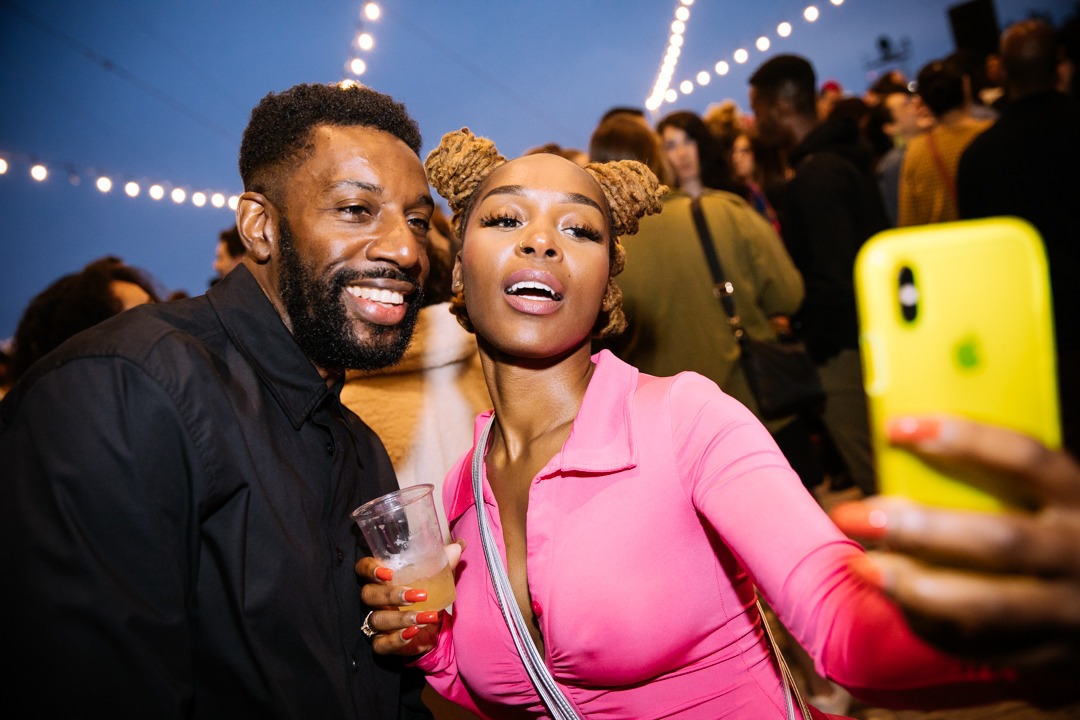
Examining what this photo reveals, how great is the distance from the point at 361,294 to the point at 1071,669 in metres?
1.69

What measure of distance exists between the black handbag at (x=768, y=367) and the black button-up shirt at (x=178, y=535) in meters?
2.01

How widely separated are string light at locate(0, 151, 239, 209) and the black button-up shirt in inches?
296

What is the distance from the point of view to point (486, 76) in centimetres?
1417

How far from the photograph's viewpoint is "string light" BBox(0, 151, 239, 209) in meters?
7.17

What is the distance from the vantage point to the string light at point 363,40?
6746 millimetres

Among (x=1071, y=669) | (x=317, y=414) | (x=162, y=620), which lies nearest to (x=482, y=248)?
(x=317, y=414)

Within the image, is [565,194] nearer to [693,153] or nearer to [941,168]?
[693,153]

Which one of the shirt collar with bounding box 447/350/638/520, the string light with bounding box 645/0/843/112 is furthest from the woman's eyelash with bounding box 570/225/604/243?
the string light with bounding box 645/0/843/112

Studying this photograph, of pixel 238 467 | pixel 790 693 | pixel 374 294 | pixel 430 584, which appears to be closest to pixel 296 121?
pixel 374 294

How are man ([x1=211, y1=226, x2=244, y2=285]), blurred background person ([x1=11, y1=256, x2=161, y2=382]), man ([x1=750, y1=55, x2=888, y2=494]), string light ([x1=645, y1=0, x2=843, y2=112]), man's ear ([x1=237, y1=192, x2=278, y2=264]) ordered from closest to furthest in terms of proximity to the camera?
man's ear ([x1=237, y1=192, x2=278, y2=264]) → blurred background person ([x1=11, y1=256, x2=161, y2=382]) → man ([x1=750, y1=55, x2=888, y2=494]) → man ([x1=211, y1=226, x2=244, y2=285]) → string light ([x1=645, y1=0, x2=843, y2=112])

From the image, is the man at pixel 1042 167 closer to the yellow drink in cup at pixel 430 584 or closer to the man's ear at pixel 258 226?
the yellow drink in cup at pixel 430 584

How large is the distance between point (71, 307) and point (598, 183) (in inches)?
116

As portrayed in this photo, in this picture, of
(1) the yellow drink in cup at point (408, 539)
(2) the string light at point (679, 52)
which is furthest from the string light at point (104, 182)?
(1) the yellow drink in cup at point (408, 539)

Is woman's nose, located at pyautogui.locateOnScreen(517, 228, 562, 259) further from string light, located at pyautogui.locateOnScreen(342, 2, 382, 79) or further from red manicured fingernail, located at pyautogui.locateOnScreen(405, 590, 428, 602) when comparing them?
string light, located at pyautogui.locateOnScreen(342, 2, 382, 79)
